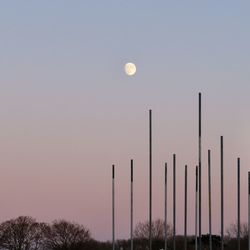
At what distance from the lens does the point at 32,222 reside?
554ft

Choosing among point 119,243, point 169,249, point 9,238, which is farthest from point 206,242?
point 9,238

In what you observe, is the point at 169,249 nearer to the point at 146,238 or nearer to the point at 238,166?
the point at 146,238

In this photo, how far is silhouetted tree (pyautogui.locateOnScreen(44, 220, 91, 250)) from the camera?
155 metres

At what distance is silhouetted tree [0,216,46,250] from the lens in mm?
162500

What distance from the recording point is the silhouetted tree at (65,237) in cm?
15500

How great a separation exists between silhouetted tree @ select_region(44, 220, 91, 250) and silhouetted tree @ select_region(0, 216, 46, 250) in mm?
3003

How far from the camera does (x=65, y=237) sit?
157500 mm

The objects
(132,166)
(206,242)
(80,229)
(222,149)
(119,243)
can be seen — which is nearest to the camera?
(222,149)

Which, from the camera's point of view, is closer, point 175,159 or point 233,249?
point 175,159

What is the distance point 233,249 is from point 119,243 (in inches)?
877

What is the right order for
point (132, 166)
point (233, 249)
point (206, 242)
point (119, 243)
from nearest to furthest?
point (132, 166), point (206, 242), point (233, 249), point (119, 243)

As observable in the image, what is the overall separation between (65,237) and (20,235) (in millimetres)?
10894

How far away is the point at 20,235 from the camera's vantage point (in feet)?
537

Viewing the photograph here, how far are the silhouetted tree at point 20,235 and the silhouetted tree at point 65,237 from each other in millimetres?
3003
